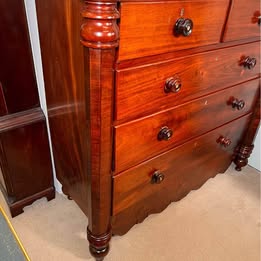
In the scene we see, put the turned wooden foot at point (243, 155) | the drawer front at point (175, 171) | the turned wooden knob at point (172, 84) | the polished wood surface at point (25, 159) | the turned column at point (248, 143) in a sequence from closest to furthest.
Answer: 1. the turned wooden knob at point (172, 84)
2. the drawer front at point (175, 171)
3. the polished wood surface at point (25, 159)
4. the turned column at point (248, 143)
5. the turned wooden foot at point (243, 155)

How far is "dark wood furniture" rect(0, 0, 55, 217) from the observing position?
847 mm

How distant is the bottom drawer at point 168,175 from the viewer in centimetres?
91

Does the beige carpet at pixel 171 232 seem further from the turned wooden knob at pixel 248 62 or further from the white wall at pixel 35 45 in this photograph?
the turned wooden knob at pixel 248 62

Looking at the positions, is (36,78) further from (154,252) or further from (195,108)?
(154,252)

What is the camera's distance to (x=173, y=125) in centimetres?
90

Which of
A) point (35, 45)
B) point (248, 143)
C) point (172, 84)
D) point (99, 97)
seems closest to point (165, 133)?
point (172, 84)

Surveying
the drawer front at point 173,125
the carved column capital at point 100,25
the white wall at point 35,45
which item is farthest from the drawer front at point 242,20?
the white wall at point 35,45

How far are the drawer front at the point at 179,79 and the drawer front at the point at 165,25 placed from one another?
49 millimetres

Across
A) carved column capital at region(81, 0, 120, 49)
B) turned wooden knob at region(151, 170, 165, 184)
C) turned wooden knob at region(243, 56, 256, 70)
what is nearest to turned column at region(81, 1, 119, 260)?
carved column capital at region(81, 0, 120, 49)

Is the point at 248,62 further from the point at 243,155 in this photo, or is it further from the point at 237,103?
the point at 243,155

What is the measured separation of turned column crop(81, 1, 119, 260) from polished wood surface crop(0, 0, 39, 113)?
412mm

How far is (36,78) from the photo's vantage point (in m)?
1.00

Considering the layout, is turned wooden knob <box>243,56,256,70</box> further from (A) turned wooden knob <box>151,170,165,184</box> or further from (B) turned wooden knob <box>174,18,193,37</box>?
(A) turned wooden knob <box>151,170,165,184</box>

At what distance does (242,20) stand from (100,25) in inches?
22.7
